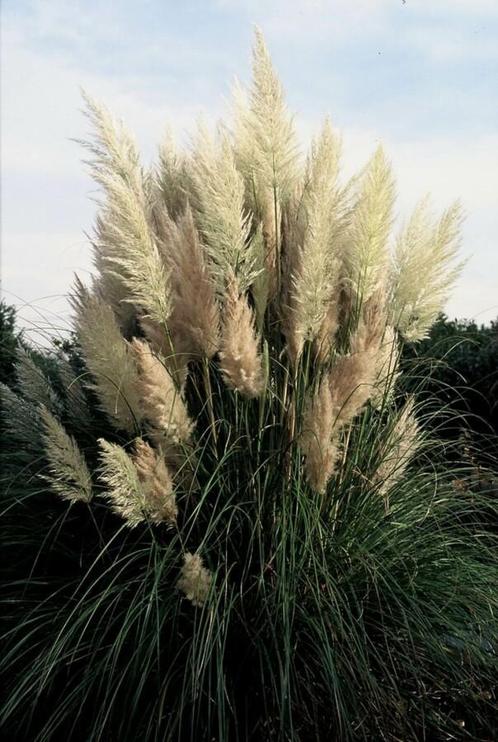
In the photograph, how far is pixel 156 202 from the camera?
3.45 m

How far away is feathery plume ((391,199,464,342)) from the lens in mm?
3283

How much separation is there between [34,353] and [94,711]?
2260 millimetres

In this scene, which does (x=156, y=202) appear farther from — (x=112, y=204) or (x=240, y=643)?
(x=240, y=643)

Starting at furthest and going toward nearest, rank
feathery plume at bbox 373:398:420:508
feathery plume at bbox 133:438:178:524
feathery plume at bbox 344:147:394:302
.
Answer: feathery plume at bbox 373:398:420:508
feathery plume at bbox 344:147:394:302
feathery plume at bbox 133:438:178:524

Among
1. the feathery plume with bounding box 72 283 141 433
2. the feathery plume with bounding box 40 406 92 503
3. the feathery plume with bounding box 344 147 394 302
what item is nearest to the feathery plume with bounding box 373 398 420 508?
the feathery plume with bounding box 344 147 394 302

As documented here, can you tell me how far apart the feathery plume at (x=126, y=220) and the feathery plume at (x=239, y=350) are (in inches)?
9.7

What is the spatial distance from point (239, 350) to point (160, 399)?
294mm

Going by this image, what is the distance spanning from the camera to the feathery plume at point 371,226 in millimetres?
3092

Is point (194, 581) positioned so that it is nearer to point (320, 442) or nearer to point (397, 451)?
point (320, 442)

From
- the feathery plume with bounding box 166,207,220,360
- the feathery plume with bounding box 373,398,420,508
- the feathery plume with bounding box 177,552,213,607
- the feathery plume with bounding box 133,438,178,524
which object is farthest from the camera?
the feathery plume with bounding box 373,398,420,508

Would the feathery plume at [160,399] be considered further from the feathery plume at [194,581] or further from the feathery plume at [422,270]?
the feathery plume at [422,270]

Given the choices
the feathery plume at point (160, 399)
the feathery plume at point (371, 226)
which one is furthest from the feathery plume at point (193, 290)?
the feathery plume at point (371, 226)

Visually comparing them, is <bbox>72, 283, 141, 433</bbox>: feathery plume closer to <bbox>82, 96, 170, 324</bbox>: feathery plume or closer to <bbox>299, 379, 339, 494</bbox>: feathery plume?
<bbox>82, 96, 170, 324</bbox>: feathery plume

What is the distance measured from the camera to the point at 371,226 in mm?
3102
